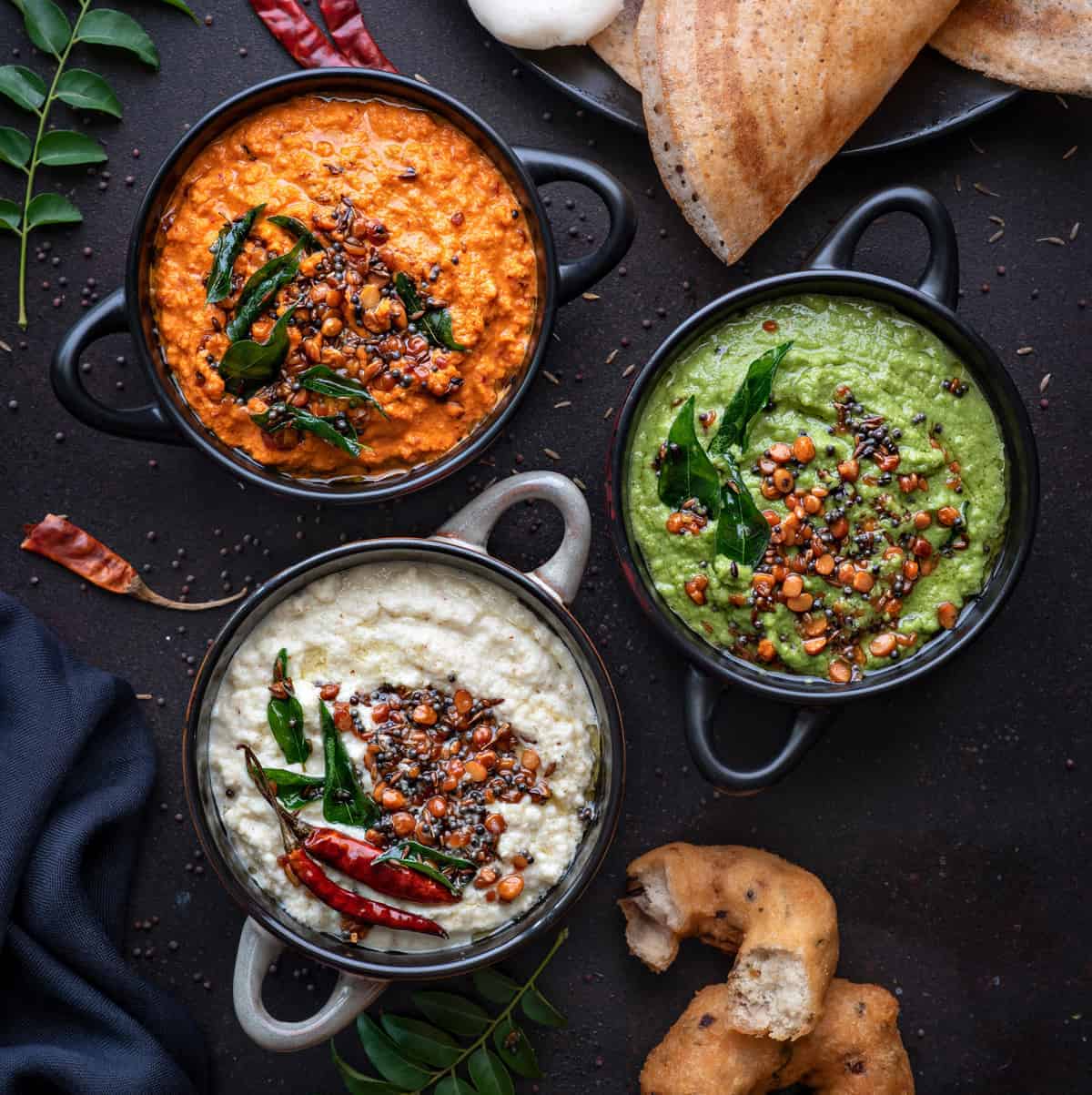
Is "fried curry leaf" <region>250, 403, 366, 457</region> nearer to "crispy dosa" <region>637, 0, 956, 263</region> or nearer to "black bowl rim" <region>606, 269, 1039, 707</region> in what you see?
"black bowl rim" <region>606, 269, 1039, 707</region>

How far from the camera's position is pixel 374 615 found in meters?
2.97

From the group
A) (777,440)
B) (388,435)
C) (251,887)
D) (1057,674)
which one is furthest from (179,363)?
(1057,674)

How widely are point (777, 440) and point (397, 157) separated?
1.30 metres

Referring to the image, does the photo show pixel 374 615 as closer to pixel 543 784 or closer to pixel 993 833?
pixel 543 784

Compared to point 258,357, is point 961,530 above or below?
below

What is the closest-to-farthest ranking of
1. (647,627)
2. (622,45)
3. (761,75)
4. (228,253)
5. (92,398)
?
(228,253), (92,398), (761,75), (622,45), (647,627)

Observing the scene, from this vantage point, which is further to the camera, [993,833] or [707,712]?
[993,833]

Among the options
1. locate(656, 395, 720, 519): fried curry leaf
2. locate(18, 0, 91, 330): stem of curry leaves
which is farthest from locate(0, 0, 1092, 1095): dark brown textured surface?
locate(656, 395, 720, 519): fried curry leaf

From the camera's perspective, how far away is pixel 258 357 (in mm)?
2832

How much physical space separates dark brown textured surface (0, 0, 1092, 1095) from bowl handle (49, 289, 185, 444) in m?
0.48

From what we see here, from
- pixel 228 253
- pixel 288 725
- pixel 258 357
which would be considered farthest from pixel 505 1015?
pixel 228 253

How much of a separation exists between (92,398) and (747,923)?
2.44m

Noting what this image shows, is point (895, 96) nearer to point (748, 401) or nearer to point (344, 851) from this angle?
point (748, 401)

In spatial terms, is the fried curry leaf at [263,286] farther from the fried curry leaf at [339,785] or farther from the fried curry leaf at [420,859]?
the fried curry leaf at [420,859]
